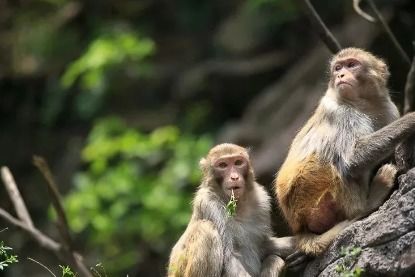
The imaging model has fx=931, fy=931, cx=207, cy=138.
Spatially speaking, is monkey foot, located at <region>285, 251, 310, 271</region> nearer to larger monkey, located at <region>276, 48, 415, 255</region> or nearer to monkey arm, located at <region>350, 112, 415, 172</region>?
larger monkey, located at <region>276, 48, 415, 255</region>

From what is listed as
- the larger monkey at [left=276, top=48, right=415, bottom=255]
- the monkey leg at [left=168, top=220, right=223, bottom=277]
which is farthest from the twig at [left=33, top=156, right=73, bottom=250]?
the larger monkey at [left=276, top=48, right=415, bottom=255]

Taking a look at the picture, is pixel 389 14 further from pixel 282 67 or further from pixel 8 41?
pixel 8 41

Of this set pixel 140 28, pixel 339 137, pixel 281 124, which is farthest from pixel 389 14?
pixel 339 137

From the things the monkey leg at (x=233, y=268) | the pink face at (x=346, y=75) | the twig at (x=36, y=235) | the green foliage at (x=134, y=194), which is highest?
the green foliage at (x=134, y=194)

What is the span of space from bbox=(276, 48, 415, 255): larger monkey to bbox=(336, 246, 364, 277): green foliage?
44 centimetres

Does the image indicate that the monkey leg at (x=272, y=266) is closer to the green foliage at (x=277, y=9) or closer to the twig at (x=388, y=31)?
the twig at (x=388, y=31)

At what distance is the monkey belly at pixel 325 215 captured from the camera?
736cm

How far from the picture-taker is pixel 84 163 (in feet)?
60.4

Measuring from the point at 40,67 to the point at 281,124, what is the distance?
663 centimetres

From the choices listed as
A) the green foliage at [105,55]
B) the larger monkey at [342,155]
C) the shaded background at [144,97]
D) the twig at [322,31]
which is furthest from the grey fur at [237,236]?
the green foliage at [105,55]

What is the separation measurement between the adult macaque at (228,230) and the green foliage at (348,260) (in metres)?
0.88

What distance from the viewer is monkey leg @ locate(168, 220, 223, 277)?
24.2 feet

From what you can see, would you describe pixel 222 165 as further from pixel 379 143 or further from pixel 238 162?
pixel 379 143

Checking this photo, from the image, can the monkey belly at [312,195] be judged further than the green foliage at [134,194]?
No
